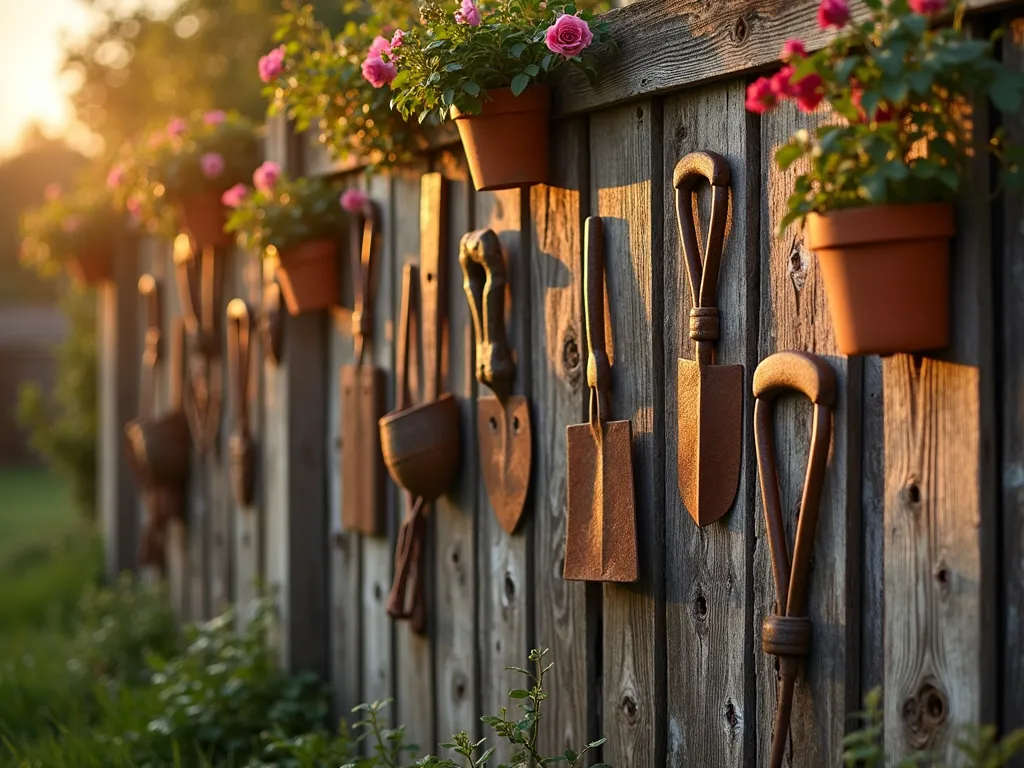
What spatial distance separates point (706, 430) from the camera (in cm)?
198

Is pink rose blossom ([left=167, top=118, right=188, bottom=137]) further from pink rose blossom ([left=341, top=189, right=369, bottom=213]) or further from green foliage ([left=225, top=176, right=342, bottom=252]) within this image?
pink rose blossom ([left=341, top=189, right=369, bottom=213])

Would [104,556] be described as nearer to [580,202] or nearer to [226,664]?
[226,664]

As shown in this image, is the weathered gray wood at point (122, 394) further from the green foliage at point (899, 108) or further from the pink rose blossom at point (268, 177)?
the green foliage at point (899, 108)

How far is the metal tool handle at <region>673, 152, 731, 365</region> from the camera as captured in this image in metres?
1.93

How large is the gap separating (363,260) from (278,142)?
0.70 metres

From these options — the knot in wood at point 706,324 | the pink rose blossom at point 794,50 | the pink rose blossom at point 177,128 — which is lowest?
the knot in wood at point 706,324

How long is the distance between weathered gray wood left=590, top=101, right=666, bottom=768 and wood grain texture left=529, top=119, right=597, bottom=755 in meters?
0.07

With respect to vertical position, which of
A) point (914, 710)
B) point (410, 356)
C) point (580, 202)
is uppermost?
point (580, 202)

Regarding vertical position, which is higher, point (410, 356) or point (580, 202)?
point (580, 202)

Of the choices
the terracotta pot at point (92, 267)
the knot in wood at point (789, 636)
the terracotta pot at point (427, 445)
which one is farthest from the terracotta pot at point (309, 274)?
the terracotta pot at point (92, 267)

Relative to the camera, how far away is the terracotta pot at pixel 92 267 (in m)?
5.54

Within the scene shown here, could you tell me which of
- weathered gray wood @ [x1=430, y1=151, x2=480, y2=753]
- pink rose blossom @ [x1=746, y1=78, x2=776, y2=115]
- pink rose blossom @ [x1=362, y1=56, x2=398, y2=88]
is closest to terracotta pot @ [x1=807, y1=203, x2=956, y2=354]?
pink rose blossom @ [x1=746, y1=78, x2=776, y2=115]

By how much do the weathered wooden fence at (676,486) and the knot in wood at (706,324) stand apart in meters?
0.03

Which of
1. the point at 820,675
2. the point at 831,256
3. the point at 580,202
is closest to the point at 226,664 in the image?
the point at 580,202
